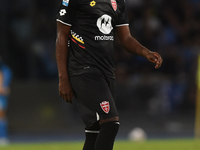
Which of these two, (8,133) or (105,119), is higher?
(105,119)

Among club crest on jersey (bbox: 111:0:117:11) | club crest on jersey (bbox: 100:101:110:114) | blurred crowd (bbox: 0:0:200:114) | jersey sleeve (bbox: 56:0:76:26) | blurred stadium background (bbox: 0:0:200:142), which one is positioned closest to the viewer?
club crest on jersey (bbox: 100:101:110:114)

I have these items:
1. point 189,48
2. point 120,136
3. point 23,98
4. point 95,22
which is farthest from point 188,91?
point 95,22

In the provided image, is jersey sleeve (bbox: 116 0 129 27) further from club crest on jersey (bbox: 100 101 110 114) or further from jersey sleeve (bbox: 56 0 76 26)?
club crest on jersey (bbox: 100 101 110 114)

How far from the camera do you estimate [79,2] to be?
431 centimetres

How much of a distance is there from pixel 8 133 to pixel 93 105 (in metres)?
8.49

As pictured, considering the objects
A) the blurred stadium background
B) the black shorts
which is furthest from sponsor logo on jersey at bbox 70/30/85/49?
the blurred stadium background

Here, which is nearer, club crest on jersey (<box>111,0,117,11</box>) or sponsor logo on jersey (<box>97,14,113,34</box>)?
sponsor logo on jersey (<box>97,14,113,34</box>)

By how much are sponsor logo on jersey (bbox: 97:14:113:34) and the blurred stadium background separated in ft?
25.3

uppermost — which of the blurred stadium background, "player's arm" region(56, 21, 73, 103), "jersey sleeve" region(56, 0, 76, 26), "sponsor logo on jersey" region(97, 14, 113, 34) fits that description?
"jersey sleeve" region(56, 0, 76, 26)

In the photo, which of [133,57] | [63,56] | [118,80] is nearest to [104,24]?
[63,56]

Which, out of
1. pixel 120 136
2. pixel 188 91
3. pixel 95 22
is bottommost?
pixel 120 136

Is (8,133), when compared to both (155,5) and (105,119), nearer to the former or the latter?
(155,5)

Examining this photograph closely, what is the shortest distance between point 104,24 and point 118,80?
8644mm

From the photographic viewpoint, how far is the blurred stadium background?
12.5 metres
